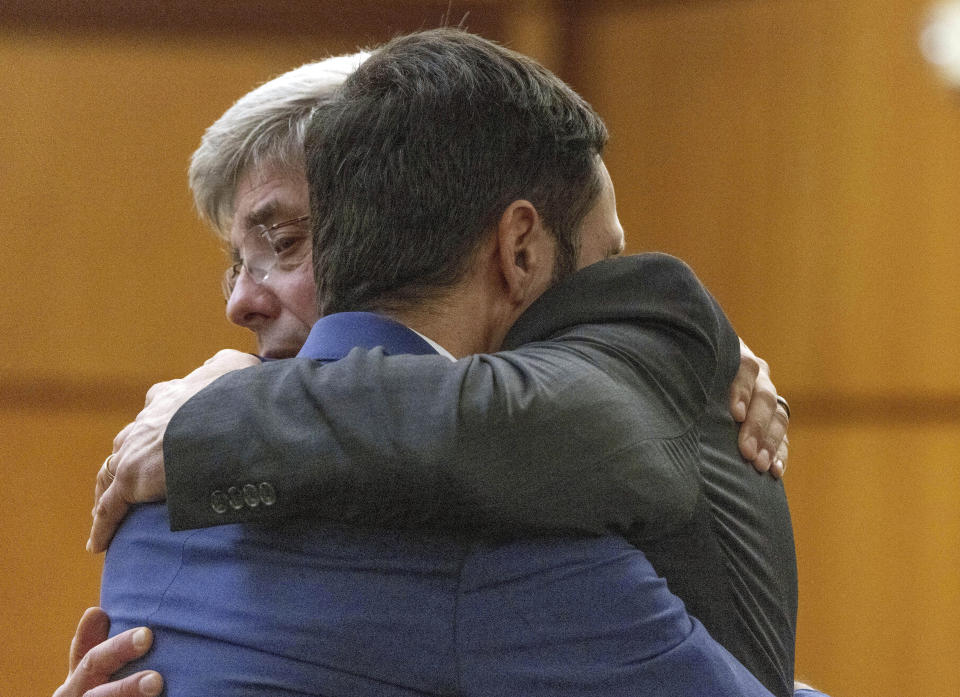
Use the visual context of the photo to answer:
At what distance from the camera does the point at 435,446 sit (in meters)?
0.93

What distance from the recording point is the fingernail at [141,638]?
108 cm

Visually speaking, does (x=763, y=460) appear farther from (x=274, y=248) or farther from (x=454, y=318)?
(x=274, y=248)

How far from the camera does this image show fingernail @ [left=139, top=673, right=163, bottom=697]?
1.05 metres

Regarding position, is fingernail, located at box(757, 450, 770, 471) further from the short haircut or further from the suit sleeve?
the short haircut

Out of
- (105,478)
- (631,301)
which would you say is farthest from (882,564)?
(105,478)

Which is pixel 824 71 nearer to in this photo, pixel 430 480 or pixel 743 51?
pixel 743 51

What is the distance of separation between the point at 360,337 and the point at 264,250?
72 centimetres

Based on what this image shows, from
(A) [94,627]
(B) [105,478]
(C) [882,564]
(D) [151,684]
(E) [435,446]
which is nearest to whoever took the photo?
(E) [435,446]

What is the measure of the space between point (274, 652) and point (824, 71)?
2.87 meters

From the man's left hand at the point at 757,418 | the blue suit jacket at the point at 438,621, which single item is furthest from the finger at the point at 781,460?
the blue suit jacket at the point at 438,621

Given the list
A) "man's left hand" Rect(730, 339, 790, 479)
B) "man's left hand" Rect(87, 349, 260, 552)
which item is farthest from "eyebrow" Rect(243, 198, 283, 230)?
"man's left hand" Rect(730, 339, 790, 479)

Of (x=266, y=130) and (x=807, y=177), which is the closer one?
(x=266, y=130)

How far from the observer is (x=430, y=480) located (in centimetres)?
92

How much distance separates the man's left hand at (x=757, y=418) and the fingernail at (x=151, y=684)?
64 centimetres
